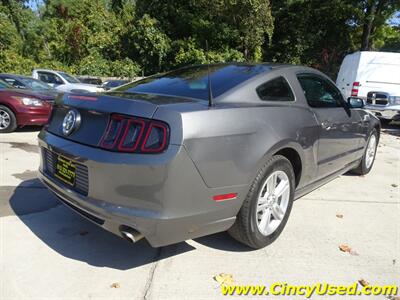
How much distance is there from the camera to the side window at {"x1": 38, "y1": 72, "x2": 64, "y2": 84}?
1413 centimetres

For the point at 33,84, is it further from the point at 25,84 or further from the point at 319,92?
the point at 319,92

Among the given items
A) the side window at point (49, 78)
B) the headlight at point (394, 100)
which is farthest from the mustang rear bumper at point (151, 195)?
the side window at point (49, 78)

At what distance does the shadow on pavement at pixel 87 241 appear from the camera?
10.1 feet

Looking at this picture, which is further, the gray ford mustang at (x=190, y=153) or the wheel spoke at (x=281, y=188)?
the wheel spoke at (x=281, y=188)

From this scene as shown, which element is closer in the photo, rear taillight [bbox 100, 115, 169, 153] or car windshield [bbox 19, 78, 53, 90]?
rear taillight [bbox 100, 115, 169, 153]

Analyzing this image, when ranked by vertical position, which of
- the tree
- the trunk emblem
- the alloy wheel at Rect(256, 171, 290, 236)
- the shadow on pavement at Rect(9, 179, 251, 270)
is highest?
the tree

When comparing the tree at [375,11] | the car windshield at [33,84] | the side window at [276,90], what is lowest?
the car windshield at [33,84]

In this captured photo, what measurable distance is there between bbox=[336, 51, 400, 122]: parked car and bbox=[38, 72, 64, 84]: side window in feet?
32.5

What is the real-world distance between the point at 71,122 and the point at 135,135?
731 mm

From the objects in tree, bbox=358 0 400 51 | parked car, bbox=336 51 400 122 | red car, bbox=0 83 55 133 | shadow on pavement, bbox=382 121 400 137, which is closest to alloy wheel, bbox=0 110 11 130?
red car, bbox=0 83 55 133

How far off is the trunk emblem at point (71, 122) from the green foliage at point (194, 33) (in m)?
15.2

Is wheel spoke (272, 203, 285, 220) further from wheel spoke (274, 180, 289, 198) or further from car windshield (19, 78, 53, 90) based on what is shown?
car windshield (19, 78, 53, 90)

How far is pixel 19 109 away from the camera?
26.2 ft

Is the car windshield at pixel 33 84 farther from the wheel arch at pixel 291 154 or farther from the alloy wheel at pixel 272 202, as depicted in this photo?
the alloy wheel at pixel 272 202
